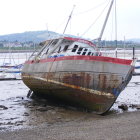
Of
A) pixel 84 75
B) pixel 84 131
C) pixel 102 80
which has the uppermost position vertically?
pixel 84 75

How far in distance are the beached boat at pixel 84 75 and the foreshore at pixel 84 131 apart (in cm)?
169

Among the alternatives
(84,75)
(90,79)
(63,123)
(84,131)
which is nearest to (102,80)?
(90,79)

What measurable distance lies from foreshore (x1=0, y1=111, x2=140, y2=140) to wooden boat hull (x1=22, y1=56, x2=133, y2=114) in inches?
64.0

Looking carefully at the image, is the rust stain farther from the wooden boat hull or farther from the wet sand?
the wet sand

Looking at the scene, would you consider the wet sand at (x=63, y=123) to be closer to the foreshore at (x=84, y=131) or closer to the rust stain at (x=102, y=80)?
the foreshore at (x=84, y=131)

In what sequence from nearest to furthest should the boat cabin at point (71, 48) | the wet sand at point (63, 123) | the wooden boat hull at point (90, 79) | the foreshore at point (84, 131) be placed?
the foreshore at point (84, 131), the wet sand at point (63, 123), the wooden boat hull at point (90, 79), the boat cabin at point (71, 48)

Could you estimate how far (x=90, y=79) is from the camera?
635 inches

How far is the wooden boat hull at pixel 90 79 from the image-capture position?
1594 centimetres

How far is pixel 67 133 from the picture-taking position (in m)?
12.0

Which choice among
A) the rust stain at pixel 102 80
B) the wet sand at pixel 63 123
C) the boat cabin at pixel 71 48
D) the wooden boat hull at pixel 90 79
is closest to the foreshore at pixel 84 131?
the wet sand at pixel 63 123

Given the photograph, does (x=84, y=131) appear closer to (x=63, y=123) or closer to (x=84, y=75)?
(x=63, y=123)

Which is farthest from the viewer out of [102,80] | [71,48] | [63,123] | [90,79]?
[71,48]

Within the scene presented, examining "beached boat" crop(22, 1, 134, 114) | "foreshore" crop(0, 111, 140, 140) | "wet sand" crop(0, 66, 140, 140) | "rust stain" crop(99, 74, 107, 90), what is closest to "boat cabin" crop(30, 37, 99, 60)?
"beached boat" crop(22, 1, 134, 114)

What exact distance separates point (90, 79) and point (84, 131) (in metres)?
4.33
